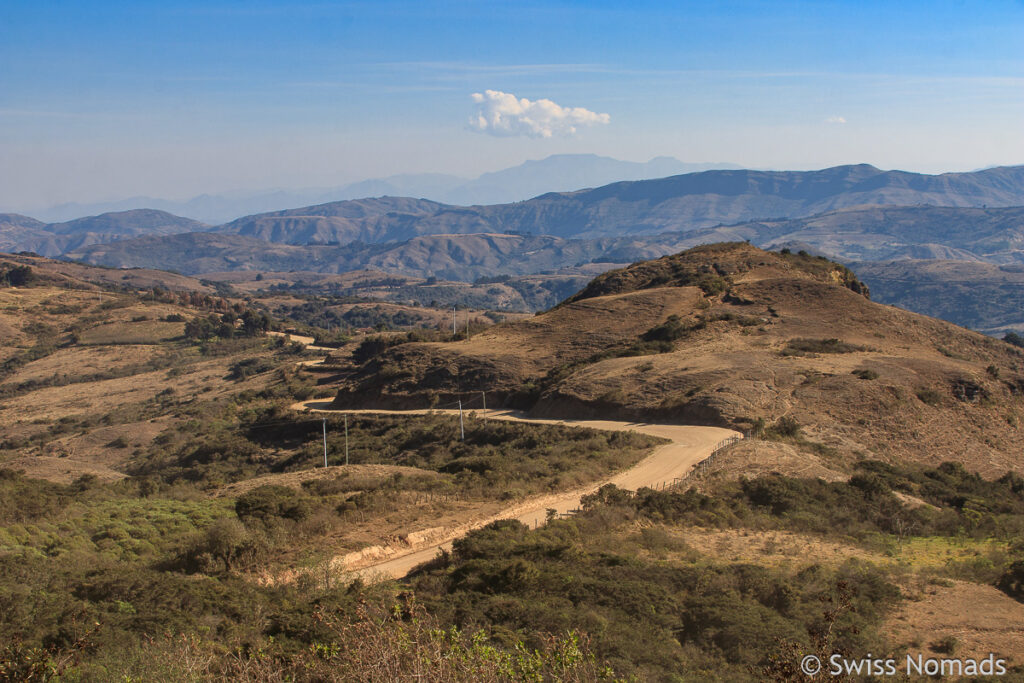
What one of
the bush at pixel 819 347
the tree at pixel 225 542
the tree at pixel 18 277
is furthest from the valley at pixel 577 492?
the tree at pixel 18 277

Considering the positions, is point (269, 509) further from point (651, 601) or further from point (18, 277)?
point (18, 277)

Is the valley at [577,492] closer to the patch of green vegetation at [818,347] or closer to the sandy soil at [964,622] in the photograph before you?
the sandy soil at [964,622]

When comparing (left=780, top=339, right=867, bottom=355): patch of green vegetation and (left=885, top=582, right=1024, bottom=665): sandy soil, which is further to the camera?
(left=780, top=339, right=867, bottom=355): patch of green vegetation

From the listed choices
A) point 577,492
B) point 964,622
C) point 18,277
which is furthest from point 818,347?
point 18,277

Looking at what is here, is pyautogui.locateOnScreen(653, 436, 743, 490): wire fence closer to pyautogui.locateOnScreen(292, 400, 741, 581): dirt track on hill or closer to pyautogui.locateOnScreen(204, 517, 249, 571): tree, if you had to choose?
pyautogui.locateOnScreen(292, 400, 741, 581): dirt track on hill

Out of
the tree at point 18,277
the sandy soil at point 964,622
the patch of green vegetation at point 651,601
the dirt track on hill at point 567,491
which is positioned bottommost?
the dirt track on hill at point 567,491

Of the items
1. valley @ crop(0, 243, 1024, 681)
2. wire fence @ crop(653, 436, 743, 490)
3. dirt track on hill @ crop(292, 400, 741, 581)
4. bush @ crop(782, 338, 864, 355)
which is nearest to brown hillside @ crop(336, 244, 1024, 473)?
bush @ crop(782, 338, 864, 355)
